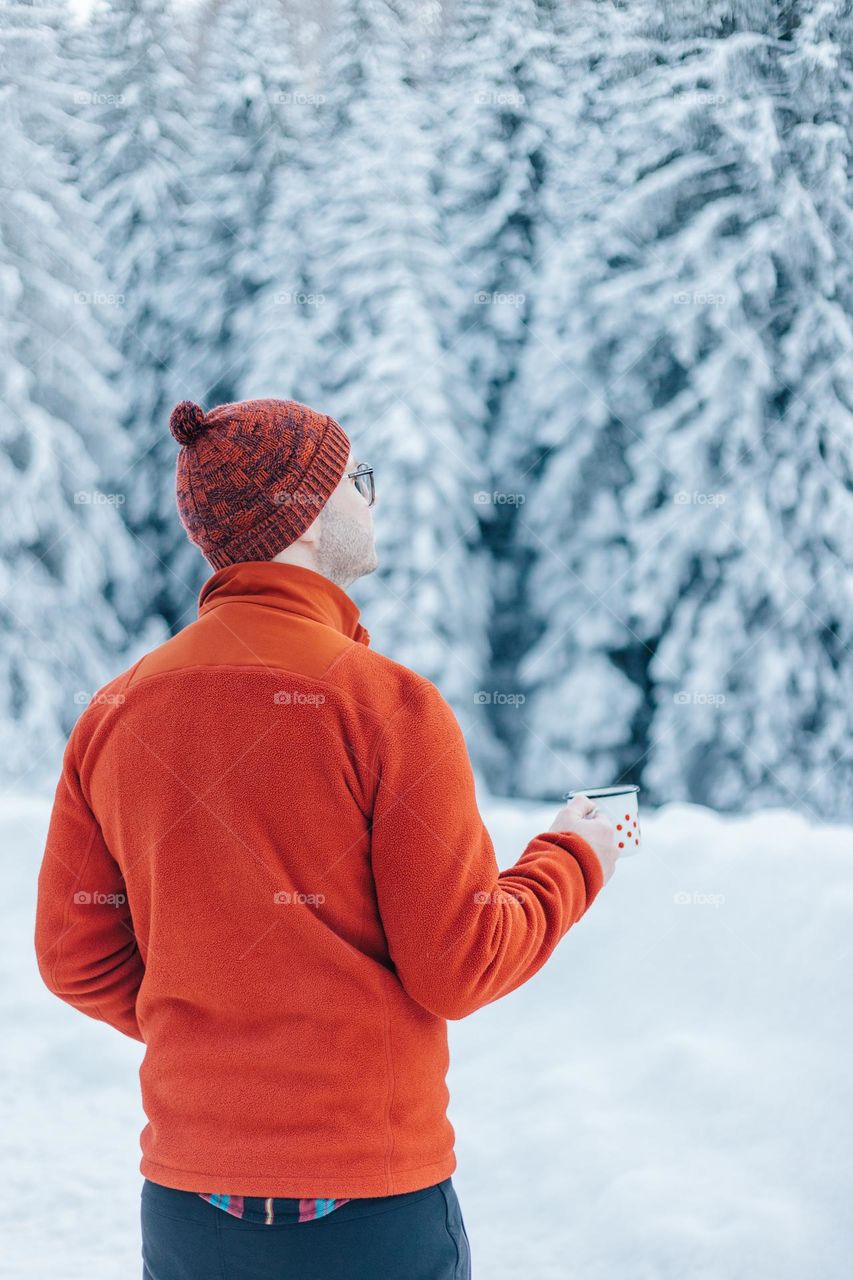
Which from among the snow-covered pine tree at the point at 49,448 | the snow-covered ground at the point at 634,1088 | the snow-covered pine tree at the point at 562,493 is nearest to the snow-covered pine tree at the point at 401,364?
the snow-covered pine tree at the point at 562,493

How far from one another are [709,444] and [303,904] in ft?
9.31

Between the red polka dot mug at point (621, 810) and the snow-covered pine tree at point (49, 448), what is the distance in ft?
9.37

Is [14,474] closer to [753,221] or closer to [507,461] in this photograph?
[507,461]

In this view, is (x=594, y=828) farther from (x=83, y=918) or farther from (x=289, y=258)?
(x=289, y=258)

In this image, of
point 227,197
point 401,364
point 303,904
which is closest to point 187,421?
point 303,904

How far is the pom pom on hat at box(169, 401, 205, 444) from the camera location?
1273 mm

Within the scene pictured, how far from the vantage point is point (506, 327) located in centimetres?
376

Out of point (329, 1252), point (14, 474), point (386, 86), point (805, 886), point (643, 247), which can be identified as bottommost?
point (805, 886)

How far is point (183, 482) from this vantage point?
4.27 feet

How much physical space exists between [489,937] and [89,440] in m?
3.24

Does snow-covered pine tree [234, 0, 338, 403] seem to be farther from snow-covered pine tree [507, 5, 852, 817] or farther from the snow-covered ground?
the snow-covered ground

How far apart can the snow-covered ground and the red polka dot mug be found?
59.9 inches

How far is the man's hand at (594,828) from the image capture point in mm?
1306

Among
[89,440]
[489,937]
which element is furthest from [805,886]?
[89,440]
